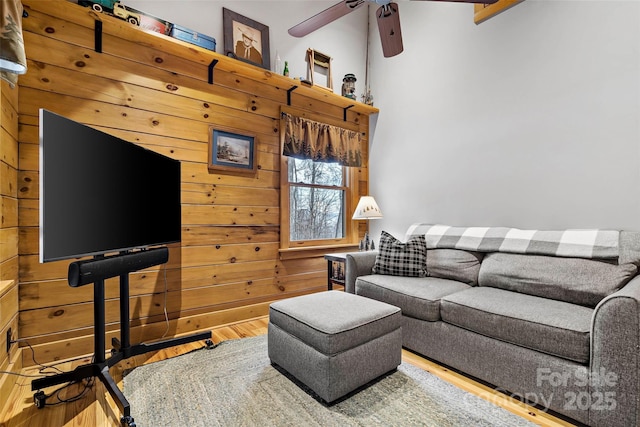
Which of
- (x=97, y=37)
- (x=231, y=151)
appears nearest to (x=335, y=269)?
(x=231, y=151)

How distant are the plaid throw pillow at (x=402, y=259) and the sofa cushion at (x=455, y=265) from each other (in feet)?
0.27

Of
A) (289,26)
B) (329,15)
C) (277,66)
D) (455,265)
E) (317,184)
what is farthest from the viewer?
(317,184)

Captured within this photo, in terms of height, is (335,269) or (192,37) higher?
(192,37)

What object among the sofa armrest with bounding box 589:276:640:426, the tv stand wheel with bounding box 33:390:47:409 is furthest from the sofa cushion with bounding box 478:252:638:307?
the tv stand wheel with bounding box 33:390:47:409

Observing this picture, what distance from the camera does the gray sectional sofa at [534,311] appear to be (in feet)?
4.28

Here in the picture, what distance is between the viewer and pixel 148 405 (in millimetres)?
1572

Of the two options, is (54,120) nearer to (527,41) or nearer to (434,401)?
(434,401)

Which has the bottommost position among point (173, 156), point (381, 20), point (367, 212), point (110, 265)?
point (110, 265)

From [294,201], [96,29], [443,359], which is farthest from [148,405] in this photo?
[96,29]

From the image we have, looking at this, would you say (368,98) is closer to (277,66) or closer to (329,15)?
(277,66)

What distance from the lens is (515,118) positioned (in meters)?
2.55

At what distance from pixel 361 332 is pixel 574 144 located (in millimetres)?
2117

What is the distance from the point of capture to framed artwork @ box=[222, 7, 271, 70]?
2.72 metres

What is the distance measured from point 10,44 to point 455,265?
285 cm
